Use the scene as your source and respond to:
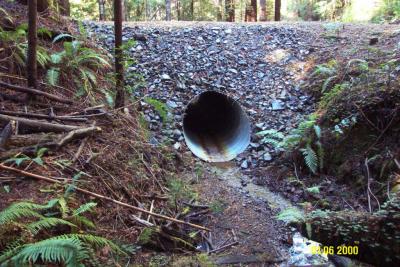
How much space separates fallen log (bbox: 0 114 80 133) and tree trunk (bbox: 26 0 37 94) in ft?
3.86

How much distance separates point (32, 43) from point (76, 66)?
1.46m

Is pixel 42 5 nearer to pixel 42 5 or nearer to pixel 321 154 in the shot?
pixel 42 5

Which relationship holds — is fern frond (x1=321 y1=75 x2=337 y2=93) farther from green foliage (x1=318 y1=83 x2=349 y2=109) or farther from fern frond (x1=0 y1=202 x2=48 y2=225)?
fern frond (x1=0 y1=202 x2=48 y2=225)

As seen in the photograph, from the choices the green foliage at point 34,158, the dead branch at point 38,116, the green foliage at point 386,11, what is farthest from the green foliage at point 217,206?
the green foliage at point 386,11

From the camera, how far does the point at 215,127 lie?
10578 millimetres

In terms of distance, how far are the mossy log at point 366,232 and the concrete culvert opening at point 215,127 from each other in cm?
400

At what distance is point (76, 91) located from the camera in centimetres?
691

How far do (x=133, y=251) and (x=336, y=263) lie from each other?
2272 millimetres

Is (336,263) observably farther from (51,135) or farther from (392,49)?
(392,49)

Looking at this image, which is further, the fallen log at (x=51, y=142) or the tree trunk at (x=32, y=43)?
the tree trunk at (x=32, y=43)

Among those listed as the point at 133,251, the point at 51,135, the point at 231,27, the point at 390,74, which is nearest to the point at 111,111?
the point at 51,135

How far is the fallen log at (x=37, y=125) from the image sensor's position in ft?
16.6

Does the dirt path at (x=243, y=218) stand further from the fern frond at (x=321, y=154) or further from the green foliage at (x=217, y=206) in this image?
the fern frond at (x=321, y=154)

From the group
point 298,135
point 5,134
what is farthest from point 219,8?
point 5,134
